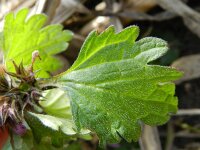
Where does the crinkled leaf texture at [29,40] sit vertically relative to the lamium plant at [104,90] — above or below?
above

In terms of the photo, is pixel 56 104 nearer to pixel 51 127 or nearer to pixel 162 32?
pixel 51 127

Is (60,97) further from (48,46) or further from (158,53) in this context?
(158,53)

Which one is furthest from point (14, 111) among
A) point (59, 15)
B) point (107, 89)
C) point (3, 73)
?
point (59, 15)

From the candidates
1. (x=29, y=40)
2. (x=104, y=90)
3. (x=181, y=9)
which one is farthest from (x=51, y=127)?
(x=181, y=9)

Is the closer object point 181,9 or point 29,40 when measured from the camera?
point 29,40

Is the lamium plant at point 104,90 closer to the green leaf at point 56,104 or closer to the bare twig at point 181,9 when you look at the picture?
the green leaf at point 56,104

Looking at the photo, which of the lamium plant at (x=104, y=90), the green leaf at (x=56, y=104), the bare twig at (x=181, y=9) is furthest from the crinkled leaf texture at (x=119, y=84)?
the bare twig at (x=181, y=9)
